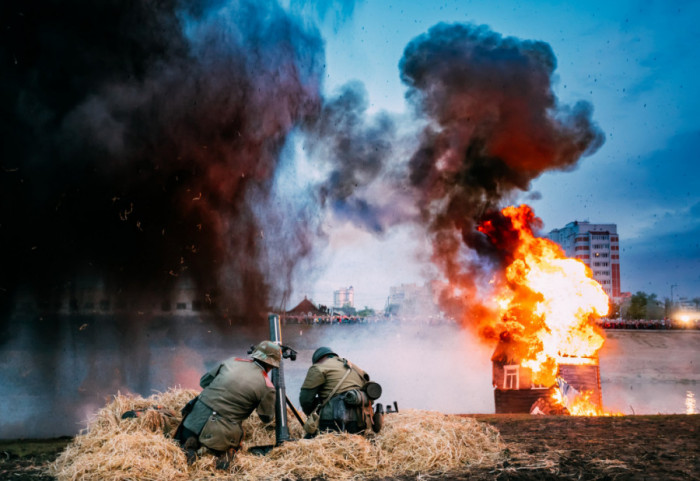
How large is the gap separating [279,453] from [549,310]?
15377 mm

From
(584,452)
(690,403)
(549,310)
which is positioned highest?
(549,310)

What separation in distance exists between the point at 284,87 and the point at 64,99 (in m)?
9.66

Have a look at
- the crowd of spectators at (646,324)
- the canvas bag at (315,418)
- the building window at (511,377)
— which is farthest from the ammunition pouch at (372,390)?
the crowd of spectators at (646,324)

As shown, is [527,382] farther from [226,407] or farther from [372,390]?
[226,407]

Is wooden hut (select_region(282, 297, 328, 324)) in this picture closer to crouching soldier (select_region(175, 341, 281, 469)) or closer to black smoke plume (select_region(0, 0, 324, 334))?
black smoke plume (select_region(0, 0, 324, 334))

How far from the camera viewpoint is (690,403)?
101 ft

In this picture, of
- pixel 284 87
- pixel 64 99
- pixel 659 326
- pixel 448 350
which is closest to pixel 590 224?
pixel 659 326

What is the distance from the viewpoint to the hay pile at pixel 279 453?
7.34 metres

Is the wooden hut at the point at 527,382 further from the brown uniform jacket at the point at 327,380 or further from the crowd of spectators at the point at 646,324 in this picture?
the crowd of spectators at the point at 646,324

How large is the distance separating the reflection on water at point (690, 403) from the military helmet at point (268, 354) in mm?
27535

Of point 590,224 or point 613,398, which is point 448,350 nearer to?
point 613,398

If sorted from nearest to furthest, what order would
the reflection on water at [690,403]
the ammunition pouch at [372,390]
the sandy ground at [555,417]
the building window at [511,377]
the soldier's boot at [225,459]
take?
the soldier's boot at [225,459], the sandy ground at [555,417], the ammunition pouch at [372,390], the building window at [511,377], the reflection on water at [690,403]

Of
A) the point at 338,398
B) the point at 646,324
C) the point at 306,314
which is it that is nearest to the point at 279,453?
the point at 338,398

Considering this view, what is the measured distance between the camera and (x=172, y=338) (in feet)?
92.4
